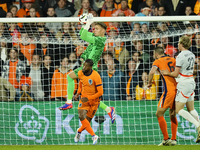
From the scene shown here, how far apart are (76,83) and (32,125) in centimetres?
142

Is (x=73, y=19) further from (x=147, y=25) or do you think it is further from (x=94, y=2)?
(x=94, y=2)

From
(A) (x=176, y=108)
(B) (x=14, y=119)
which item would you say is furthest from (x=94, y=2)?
(A) (x=176, y=108)

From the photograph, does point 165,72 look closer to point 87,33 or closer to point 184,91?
point 184,91

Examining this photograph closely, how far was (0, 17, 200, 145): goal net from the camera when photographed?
766 centimetres

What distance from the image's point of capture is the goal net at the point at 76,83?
766cm

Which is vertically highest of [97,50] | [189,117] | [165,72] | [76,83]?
[97,50]

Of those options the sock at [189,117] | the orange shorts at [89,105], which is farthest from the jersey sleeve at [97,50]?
the sock at [189,117]

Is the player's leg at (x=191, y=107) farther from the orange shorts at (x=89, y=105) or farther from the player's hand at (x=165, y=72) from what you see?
the orange shorts at (x=89, y=105)

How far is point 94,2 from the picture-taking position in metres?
10.1

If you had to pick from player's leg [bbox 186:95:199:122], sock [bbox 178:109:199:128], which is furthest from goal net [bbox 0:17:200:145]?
sock [bbox 178:109:199:128]

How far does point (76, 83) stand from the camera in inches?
312

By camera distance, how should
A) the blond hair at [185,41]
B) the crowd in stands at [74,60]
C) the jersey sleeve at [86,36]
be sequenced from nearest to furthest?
the jersey sleeve at [86,36]
the blond hair at [185,41]
the crowd in stands at [74,60]

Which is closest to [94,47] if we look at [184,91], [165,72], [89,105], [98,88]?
[98,88]

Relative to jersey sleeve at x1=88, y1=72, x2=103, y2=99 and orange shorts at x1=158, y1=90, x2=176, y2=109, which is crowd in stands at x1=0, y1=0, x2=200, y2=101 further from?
jersey sleeve at x1=88, y1=72, x2=103, y2=99
